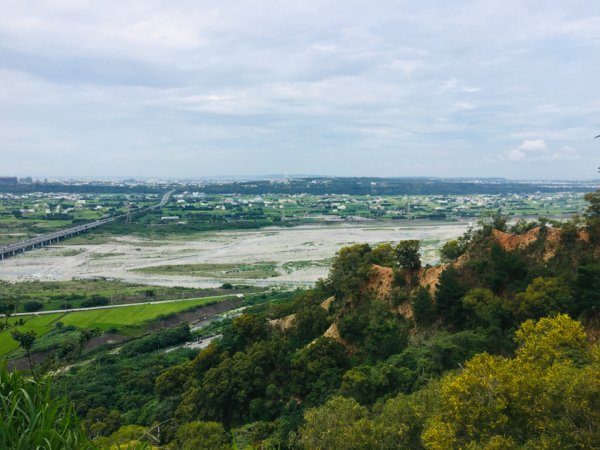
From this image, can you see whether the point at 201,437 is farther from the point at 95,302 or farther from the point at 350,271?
the point at 95,302

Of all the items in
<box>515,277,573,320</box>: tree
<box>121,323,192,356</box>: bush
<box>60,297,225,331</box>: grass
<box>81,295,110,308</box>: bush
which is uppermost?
<box>515,277,573,320</box>: tree

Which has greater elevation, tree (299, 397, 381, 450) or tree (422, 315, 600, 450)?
tree (422, 315, 600, 450)

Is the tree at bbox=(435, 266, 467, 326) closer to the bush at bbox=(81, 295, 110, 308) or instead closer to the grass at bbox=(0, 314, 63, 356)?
the grass at bbox=(0, 314, 63, 356)

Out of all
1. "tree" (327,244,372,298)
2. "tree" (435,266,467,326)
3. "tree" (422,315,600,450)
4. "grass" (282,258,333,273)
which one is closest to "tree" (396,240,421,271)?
"tree" (327,244,372,298)

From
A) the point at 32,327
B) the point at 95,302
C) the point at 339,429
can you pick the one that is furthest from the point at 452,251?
the point at 95,302

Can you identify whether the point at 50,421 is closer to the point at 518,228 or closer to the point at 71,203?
the point at 518,228

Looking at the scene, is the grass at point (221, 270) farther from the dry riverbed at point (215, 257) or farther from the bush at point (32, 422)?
the bush at point (32, 422)

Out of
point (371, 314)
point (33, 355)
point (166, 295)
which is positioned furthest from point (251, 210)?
point (371, 314)

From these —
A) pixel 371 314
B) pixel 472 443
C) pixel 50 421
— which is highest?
pixel 50 421
